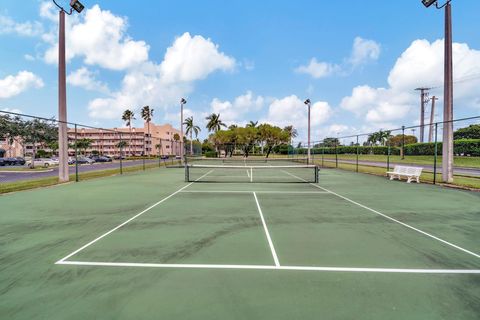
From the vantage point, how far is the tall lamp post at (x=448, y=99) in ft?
49.9

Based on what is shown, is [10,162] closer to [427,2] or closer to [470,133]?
[427,2]

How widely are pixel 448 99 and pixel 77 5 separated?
21674 millimetres

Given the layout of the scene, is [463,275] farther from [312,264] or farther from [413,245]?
[312,264]

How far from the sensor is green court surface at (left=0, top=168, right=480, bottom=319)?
325 cm

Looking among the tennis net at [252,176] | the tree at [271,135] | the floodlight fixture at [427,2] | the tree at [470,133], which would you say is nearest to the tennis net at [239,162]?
the tennis net at [252,176]

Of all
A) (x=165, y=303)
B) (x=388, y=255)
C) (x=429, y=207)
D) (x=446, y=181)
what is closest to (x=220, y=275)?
(x=165, y=303)

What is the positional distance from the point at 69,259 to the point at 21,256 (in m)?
0.93

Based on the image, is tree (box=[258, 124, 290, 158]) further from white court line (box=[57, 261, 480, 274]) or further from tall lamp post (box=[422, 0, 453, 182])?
white court line (box=[57, 261, 480, 274])

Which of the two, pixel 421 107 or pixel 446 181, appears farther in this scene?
pixel 421 107

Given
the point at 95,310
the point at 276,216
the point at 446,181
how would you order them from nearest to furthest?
the point at 95,310 < the point at 276,216 < the point at 446,181

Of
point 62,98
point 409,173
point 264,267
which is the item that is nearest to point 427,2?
point 409,173

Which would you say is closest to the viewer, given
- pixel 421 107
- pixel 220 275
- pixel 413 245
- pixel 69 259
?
pixel 220 275

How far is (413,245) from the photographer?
5410 millimetres

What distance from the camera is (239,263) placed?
4.50m
